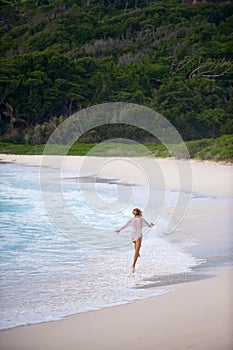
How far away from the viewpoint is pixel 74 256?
9352mm

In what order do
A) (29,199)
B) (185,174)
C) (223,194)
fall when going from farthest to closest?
(185,174), (29,199), (223,194)

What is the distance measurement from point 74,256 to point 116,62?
91.5ft

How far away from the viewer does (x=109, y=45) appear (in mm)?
38406

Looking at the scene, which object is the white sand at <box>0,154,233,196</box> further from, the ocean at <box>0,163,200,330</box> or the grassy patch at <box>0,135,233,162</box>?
the ocean at <box>0,163,200,330</box>

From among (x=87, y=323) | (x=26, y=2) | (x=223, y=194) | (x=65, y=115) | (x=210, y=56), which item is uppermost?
(x=26, y=2)

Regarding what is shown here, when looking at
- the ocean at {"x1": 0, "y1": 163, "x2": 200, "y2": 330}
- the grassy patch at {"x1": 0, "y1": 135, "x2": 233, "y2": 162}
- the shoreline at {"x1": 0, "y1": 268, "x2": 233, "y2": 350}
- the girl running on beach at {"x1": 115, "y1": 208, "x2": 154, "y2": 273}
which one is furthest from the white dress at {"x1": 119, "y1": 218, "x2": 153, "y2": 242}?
the grassy patch at {"x1": 0, "y1": 135, "x2": 233, "y2": 162}

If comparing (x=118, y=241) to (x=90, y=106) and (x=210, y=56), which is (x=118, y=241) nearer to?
(x=90, y=106)

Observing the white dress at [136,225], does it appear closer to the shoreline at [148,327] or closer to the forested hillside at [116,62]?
the shoreline at [148,327]

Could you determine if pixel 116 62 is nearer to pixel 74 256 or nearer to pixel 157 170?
pixel 157 170

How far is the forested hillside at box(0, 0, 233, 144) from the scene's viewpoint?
3272 centimetres

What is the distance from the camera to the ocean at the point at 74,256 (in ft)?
21.7

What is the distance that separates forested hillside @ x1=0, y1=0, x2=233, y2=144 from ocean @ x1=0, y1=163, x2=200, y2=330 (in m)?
16.0

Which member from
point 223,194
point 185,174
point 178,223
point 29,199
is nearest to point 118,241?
point 178,223

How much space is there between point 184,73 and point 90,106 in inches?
181
